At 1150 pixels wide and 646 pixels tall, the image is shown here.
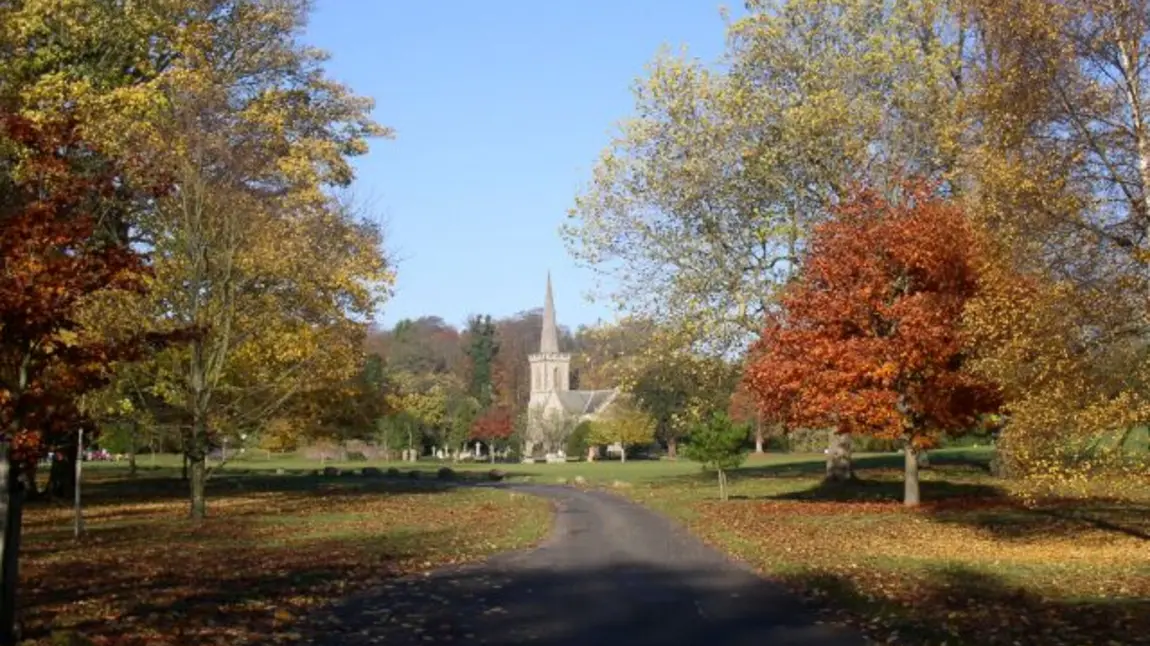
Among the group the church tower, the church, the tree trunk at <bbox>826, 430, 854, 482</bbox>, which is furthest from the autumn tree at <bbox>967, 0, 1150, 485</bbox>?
the church tower

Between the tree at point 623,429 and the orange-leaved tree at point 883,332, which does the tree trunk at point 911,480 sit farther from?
the tree at point 623,429

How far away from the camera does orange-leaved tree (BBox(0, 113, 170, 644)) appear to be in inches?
415

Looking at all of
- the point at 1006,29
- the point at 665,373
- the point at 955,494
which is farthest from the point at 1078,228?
the point at 665,373

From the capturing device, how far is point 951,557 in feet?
58.9

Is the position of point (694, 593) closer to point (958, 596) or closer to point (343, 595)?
point (958, 596)

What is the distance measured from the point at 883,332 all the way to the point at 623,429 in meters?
67.5

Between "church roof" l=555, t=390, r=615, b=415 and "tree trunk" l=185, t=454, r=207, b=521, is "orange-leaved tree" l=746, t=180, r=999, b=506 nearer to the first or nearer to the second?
"tree trunk" l=185, t=454, r=207, b=521

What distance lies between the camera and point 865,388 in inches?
1049

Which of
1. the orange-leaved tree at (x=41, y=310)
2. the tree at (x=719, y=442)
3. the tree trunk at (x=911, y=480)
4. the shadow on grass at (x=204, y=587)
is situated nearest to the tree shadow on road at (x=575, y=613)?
the shadow on grass at (x=204, y=587)

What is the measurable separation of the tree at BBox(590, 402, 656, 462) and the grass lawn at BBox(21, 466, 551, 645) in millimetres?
55567

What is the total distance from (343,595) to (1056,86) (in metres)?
12.0

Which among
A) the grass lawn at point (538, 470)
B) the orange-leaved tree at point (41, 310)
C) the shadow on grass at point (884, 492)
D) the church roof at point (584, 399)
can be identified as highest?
the church roof at point (584, 399)

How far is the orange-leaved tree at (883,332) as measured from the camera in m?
26.1

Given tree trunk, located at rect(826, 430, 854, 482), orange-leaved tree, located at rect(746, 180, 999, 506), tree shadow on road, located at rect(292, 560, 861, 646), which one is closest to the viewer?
tree shadow on road, located at rect(292, 560, 861, 646)
